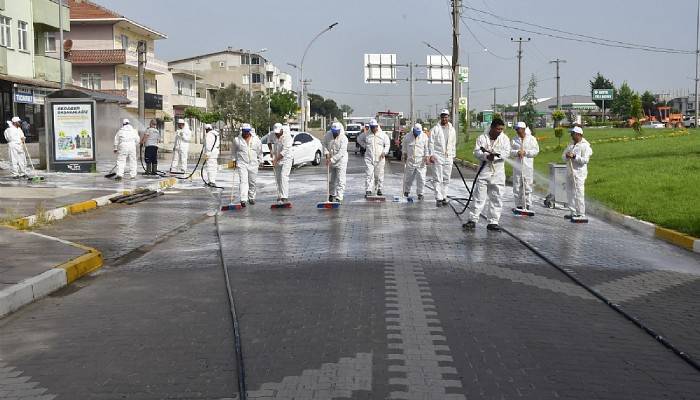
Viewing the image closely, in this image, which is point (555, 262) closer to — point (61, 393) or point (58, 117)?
point (61, 393)

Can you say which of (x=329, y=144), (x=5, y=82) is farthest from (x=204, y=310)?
(x=5, y=82)

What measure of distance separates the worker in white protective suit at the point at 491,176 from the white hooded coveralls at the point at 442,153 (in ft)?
13.5

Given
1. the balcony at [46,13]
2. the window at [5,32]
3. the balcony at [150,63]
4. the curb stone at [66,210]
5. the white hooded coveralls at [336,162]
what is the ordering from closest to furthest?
the curb stone at [66,210]
the white hooded coveralls at [336,162]
the window at [5,32]
the balcony at [46,13]
the balcony at [150,63]

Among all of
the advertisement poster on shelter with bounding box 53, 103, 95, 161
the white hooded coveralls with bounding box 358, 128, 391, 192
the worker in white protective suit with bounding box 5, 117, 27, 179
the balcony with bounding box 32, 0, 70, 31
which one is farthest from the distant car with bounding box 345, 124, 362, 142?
the white hooded coveralls with bounding box 358, 128, 391, 192

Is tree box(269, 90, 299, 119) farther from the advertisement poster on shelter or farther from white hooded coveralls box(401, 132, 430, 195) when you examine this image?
white hooded coveralls box(401, 132, 430, 195)

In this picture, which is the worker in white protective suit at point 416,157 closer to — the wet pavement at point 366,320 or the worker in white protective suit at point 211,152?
the wet pavement at point 366,320

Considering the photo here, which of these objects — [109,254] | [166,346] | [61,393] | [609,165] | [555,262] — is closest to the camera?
[61,393]

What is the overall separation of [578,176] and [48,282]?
9.75m

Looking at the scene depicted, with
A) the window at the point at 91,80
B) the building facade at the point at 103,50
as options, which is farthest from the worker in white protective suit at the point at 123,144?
the window at the point at 91,80

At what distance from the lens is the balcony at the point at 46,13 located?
40594 mm

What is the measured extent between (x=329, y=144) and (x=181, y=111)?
204 ft

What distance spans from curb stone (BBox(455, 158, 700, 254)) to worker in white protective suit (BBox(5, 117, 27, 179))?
1525 cm

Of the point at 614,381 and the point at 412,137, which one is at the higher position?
the point at 412,137

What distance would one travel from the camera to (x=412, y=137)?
18.7 metres
